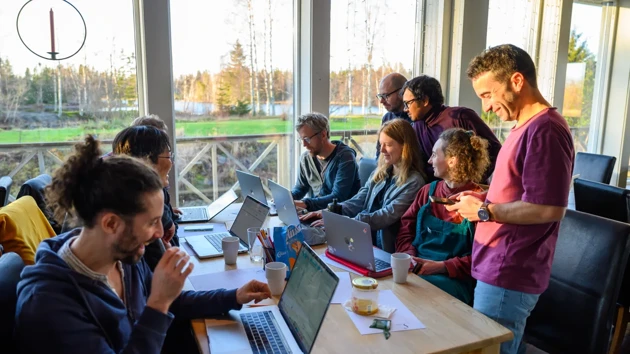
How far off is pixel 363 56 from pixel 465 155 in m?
1.88

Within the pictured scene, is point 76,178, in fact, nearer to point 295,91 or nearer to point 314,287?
point 314,287

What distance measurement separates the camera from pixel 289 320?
122 cm

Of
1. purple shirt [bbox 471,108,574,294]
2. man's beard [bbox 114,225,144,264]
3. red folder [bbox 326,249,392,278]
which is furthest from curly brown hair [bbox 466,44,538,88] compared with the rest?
man's beard [bbox 114,225,144,264]

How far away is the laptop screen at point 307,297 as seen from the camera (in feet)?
3.42

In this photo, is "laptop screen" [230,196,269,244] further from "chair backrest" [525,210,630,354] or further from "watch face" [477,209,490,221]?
"chair backrest" [525,210,630,354]

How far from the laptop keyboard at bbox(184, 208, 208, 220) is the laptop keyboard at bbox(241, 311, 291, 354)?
126cm

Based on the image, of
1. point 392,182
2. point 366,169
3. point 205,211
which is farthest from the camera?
point 366,169

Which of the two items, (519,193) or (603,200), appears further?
(603,200)

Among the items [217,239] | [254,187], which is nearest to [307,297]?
[217,239]

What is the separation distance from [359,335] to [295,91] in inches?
102

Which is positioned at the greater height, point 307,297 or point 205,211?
point 307,297

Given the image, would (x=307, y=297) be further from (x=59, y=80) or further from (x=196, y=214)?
(x=59, y=80)

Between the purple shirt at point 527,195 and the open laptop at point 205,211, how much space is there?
4.90 ft

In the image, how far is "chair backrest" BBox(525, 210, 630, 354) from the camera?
5.27 ft
